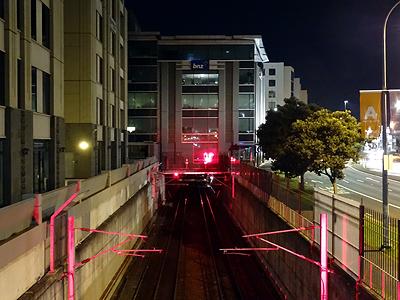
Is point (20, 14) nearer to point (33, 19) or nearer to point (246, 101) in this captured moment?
point (33, 19)

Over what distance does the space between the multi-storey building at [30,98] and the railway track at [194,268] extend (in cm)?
595

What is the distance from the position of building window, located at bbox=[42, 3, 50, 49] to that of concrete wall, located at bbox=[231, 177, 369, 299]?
12.1 metres

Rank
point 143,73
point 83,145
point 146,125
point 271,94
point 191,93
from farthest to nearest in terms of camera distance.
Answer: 1. point 271,94
2. point 191,93
3. point 146,125
4. point 143,73
5. point 83,145

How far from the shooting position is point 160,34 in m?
77.8

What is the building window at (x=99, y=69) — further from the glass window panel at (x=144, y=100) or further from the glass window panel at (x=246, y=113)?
the glass window panel at (x=246, y=113)

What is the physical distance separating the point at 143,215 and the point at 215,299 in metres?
17.0

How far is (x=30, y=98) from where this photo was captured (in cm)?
1908

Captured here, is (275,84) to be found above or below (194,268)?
above

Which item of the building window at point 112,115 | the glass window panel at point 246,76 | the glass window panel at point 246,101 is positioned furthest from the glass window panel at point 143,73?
the building window at point 112,115

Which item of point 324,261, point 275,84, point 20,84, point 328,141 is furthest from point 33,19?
point 275,84

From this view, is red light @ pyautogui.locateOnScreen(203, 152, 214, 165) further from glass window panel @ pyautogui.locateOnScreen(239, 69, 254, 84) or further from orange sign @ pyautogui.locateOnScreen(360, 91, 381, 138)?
orange sign @ pyautogui.locateOnScreen(360, 91, 381, 138)

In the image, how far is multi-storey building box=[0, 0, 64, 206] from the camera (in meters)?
17.2

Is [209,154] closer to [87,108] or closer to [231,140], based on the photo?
[231,140]

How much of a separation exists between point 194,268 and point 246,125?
5375 cm
